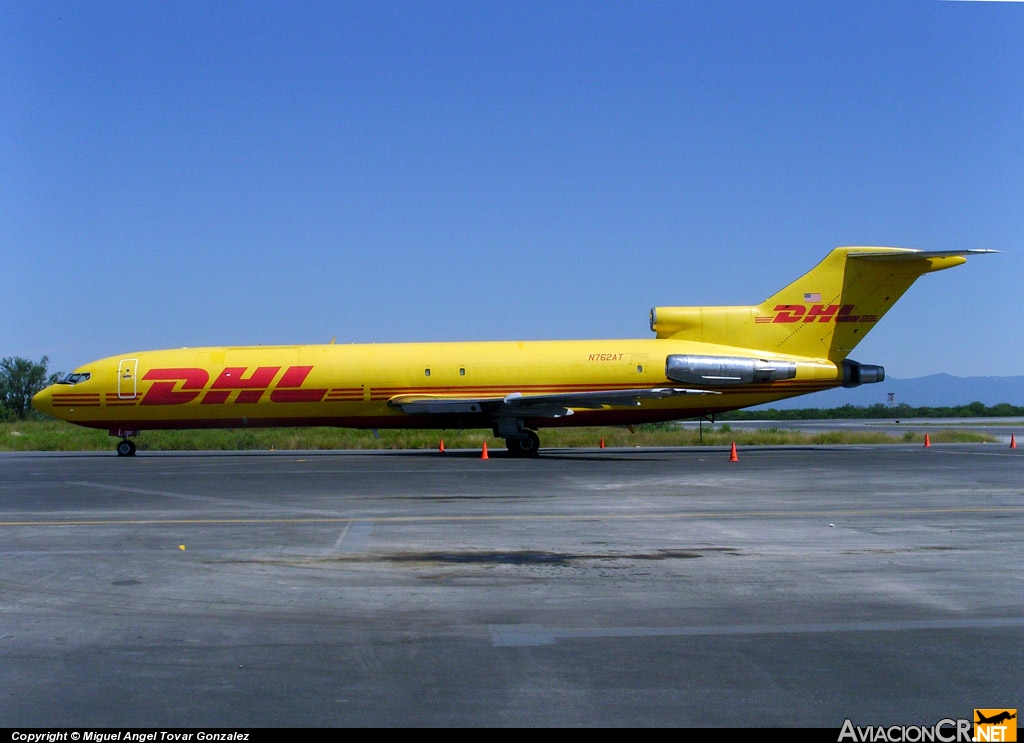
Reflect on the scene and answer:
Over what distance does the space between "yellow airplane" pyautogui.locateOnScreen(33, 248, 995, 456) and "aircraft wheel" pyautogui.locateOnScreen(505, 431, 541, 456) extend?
0.28ft

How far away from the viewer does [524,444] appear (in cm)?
3045

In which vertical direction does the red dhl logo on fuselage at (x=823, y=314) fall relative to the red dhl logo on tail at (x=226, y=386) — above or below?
above

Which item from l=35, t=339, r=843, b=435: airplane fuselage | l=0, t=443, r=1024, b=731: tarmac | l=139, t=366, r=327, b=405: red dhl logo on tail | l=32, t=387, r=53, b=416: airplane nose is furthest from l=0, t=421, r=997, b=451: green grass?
l=0, t=443, r=1024, b=731: tarmac

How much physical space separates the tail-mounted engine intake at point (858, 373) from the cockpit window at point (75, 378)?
24379 millimetres

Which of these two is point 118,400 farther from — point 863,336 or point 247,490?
point 863,336

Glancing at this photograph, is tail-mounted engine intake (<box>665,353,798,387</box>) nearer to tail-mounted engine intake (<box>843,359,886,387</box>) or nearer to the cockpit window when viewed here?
tail-mounted engine intake (<box>843,359,886,387</box>)

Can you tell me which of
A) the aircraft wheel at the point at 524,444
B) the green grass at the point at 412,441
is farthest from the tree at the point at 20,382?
the aircraft wheel at the point at 524,444

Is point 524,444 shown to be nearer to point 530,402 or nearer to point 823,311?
point 530,402

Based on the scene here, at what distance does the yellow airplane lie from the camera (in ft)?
103

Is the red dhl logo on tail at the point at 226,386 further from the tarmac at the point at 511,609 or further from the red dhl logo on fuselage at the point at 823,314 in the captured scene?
the red dhl logo on fuselage at the point at 823,314

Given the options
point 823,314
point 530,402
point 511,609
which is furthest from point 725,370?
point 511,609

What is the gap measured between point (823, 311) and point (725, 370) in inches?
162

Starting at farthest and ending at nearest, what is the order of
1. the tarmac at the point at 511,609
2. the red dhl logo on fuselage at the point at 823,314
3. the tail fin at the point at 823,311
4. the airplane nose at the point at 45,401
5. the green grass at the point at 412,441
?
the green grass at the point at 412,441, the airplane nose at the point at 45,401, the red dhl logo on fuselage at the point at 823,314, the tail fin at the point at 823,311, the tarmac at the point at 511,609

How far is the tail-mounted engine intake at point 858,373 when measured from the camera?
104ft
